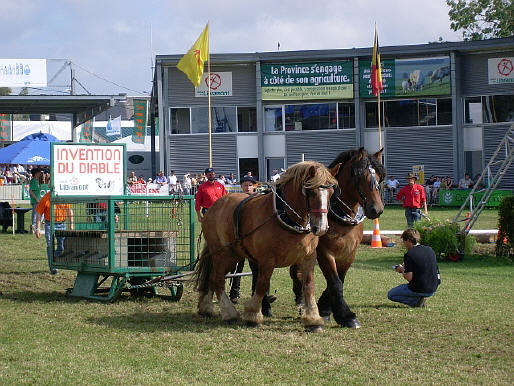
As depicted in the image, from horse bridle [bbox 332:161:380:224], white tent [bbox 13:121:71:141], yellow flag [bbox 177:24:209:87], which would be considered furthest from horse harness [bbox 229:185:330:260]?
white tent [bbox 13:121:71:141]

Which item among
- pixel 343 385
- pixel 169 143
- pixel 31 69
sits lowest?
pixel 343 385

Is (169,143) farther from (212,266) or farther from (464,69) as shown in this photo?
(212,266)

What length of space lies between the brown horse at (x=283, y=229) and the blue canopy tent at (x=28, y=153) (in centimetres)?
1678

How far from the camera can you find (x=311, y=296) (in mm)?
8523

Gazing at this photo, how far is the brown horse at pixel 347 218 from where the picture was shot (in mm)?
8680

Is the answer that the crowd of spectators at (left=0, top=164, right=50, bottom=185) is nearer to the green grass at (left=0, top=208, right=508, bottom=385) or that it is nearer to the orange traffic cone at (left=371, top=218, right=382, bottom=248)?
the orange traffic cone at (left=371, top=218, right=382, bottom=248)

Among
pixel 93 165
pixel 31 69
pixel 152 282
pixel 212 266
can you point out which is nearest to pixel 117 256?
pixel 152 282

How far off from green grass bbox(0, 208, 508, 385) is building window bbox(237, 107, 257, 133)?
3153 cm

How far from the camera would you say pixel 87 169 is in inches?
498

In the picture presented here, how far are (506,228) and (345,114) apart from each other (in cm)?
2718

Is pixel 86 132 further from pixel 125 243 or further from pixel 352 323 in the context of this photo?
pixel 352 323

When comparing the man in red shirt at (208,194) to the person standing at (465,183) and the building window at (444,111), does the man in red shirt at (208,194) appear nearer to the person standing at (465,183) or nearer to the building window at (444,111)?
the person standing at (465,183)

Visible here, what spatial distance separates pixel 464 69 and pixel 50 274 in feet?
108

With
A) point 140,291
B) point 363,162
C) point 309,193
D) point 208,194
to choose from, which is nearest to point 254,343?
point 309,193
